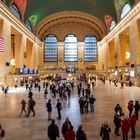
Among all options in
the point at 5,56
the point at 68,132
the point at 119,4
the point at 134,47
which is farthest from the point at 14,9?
the point at 68,132

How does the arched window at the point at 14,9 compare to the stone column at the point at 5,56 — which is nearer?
the stone column at the point at 5,56

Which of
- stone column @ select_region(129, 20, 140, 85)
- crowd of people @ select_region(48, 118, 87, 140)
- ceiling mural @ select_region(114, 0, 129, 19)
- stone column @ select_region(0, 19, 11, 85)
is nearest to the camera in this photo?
crowd of people @ select_region(48, 118, 87, 140)

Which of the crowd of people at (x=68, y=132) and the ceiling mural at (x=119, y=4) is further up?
the ceiling mural at (x=119, y=4)

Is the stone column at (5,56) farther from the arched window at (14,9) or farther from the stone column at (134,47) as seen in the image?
the stone column at (134,47)

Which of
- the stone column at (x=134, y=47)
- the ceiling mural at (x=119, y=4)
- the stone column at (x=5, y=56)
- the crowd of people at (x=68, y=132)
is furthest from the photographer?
the ceiling mural at (x=119, y=4)

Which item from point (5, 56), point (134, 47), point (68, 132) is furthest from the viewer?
point (134, 47)

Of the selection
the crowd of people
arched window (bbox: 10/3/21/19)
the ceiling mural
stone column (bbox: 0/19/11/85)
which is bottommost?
the crowd of people

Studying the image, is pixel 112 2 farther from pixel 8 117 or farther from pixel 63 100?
pixel 8 117

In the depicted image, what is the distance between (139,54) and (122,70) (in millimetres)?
9819

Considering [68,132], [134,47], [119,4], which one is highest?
[119,4]

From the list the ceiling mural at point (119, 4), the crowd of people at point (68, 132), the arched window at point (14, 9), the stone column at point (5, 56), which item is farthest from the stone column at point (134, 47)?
the crowd of people at point (68, 132)

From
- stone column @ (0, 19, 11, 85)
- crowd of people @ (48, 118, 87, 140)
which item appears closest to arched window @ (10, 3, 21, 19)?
stone column @ (0, 19, 11, 85)

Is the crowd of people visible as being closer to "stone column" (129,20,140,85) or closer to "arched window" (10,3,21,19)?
"stone column" (129,20,140,85)

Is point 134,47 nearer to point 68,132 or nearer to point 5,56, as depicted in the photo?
point 5,56
